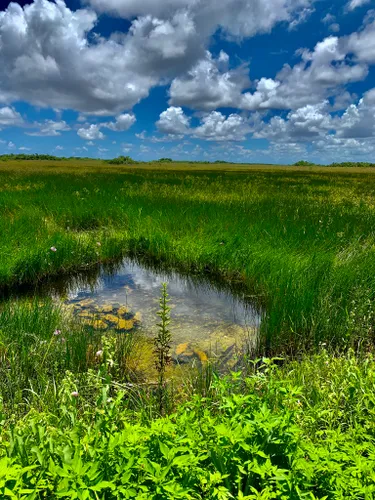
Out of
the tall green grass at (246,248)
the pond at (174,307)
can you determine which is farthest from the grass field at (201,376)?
the pond at (174,307)

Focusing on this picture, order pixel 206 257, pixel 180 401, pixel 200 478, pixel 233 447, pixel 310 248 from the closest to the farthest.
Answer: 1. pixel 200 478
2. pixel 233 447
3. pixel 180 401
4. pixel 310 248
5. pixel 206 257

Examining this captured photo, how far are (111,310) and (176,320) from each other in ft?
3.62

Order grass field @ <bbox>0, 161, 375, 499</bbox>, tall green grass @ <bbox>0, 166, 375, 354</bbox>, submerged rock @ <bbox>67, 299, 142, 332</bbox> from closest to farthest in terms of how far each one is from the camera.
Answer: grass field @ <bbox>0, 161, 375, 499</bbox> < tall green grass @ <bbox>0, 166, 375, 354</bbox> < submerged rock @ <bbox>67, 299, 142, 332</bbox>

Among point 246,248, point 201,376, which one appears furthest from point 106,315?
point 246,248

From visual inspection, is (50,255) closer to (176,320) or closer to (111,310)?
(111,310)

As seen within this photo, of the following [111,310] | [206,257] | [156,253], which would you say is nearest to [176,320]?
[111,310]

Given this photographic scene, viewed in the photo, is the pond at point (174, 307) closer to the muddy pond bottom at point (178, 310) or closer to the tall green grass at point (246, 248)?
the muddy pond bottom at point (178, 310)

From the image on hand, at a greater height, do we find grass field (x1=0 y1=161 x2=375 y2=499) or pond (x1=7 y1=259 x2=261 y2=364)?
grass field (x1=0 y1=161 x2=375 y2=499)

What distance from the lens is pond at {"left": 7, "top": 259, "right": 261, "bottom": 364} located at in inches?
174

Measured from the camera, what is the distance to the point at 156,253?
26.7ft

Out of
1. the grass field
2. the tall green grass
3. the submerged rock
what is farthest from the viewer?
the submerged rock

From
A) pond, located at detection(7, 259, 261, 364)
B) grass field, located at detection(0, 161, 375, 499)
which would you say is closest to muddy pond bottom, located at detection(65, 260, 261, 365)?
pond, located at detection(7, 259, 261, 364)

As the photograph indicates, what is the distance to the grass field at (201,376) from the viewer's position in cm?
154

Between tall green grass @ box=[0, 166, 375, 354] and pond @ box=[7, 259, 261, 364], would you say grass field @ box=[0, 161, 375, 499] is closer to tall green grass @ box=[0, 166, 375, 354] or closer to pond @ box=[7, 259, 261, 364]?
tall green grass @ box=[0, 166, 375, 354]
